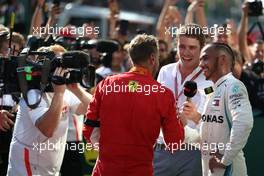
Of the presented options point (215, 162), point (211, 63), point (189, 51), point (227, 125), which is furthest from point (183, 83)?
point (215, 162)

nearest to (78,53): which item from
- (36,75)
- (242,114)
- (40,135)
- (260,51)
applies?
(36,75)

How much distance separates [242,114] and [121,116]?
1037 mm

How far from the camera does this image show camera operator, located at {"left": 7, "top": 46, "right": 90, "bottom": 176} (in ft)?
19.8

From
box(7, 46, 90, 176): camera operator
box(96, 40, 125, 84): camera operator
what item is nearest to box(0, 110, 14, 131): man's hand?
box(7, 46, 90, 176): camera operator

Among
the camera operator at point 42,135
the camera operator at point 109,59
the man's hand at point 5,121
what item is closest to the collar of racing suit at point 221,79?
the camera operator at point 42,135

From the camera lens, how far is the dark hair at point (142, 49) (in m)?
5.84

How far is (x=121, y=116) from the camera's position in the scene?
573cm

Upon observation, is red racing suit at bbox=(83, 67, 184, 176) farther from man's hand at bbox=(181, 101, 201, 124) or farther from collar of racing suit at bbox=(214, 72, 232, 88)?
collar of racing suit at bbox=(214, 72, 232, 88)

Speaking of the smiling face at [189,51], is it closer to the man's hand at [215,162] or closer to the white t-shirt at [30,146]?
the man's hand at [215,162]

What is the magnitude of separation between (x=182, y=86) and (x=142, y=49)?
4.19ft

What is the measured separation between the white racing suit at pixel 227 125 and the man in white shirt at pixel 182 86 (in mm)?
276

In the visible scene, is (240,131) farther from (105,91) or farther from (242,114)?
(105,91)

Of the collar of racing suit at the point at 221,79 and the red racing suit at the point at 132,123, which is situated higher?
the collar of racing suit at the point at 221,79

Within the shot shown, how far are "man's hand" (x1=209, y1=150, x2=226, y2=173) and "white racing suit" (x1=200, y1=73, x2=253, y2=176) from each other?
0.03 m
